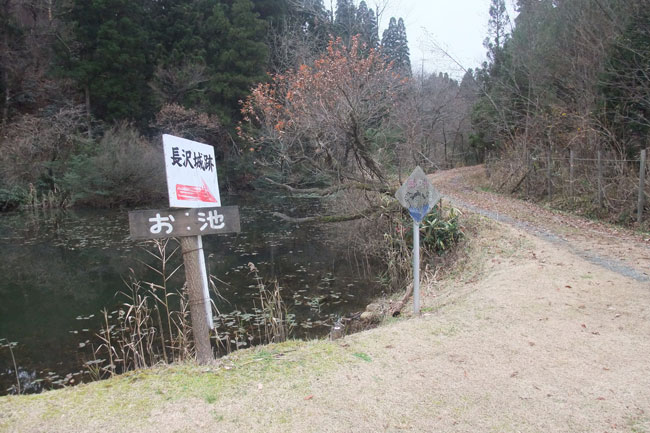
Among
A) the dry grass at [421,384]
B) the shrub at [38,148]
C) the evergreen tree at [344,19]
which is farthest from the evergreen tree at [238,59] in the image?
the dry grass at [421,384]

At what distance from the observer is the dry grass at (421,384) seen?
292 centimetres

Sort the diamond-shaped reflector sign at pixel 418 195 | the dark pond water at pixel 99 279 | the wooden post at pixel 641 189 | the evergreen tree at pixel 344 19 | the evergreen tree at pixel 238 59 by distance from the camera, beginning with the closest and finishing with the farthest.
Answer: the diamond-shaped reflector sign at pixel 418 195
the dark pond water at pixel 99 279
the wooden post at pixel 641 189
the evergreen tree at pixel 344 19
the evergreen tree at pixel 238 59

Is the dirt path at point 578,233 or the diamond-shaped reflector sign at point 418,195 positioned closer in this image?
the diamond-shaped reflector sign at point 418,195

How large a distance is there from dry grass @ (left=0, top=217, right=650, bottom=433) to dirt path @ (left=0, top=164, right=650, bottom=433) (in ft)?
0.03

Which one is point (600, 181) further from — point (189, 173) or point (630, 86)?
point (189, 173)

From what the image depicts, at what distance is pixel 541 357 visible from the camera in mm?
3826

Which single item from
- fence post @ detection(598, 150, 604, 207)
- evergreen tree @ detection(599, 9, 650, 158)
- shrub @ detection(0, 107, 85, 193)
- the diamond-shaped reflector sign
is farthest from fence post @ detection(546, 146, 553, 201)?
shrub @ detection(0, 107, 85, 193)

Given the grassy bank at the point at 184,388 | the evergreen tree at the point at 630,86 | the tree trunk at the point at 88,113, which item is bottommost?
the grassy bank at the point at 184,388

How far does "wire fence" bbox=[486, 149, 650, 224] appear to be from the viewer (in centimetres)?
958

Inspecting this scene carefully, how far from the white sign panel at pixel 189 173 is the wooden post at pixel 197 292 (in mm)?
331

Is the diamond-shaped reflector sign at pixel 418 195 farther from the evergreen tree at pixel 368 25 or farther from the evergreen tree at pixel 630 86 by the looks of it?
the evergreen tree at pixel 368 25

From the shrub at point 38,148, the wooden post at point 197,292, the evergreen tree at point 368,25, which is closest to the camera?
the wooden post at point 197,292

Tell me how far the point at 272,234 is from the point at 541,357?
11.5 metres

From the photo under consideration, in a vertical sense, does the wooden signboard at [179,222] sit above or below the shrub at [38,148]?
below
